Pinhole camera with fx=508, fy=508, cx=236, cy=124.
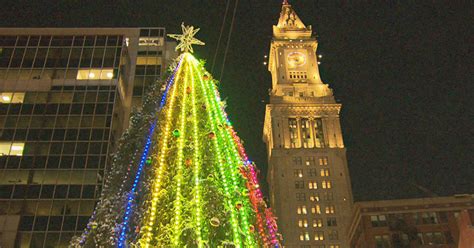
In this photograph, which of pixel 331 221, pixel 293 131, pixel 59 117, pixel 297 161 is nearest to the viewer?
pixel 59 117

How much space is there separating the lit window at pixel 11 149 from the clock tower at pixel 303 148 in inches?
1841

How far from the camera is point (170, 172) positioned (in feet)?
33.0

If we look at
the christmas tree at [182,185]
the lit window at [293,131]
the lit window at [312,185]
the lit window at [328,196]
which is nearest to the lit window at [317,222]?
the lit window at [328,196]

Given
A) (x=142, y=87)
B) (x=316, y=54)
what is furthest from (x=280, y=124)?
(x=142, y=87)

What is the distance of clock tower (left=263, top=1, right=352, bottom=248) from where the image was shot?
7994 centimetres

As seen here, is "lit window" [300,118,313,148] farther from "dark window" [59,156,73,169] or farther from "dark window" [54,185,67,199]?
"dark window" [54,185,67,199]

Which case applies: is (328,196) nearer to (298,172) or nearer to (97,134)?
(298,172)

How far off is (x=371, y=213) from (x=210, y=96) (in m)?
52.3

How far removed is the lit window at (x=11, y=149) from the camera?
37.8 meters

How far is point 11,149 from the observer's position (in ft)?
125

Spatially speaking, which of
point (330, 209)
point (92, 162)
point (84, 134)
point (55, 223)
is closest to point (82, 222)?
point (55, 223)

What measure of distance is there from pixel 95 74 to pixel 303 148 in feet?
175

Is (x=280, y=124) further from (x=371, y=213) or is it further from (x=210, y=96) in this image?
(x=210, y=96)

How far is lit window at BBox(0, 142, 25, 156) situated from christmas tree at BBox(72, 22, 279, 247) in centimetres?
2906
